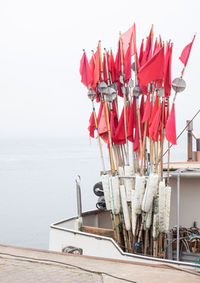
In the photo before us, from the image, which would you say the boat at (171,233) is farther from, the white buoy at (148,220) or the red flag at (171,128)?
the red flag at (171,128)

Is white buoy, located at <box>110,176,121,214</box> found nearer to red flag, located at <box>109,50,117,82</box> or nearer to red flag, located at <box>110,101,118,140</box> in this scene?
red flag, located at <box>110,101,118,140</box>

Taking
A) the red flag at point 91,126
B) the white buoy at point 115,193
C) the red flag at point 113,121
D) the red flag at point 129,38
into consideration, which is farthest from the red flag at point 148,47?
the white buoy at point 115,193

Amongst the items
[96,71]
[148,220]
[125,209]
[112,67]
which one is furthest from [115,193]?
[112,67]

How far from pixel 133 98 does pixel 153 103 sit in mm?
477

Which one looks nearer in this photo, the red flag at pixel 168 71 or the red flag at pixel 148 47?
the red flag at pixel 168 71

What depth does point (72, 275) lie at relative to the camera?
4.32 metres

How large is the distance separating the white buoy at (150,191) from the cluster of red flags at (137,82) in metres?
0.71

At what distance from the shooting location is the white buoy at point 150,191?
583cm

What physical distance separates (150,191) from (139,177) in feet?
0.98

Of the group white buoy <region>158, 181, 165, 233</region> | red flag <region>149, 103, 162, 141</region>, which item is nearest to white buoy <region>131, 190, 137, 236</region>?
white buoy <region>158, 181, 165, 233</region>

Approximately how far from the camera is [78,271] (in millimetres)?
4434

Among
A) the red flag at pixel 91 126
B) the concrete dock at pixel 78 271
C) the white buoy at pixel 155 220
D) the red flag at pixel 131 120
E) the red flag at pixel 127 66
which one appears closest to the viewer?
the concrete dock at pixel 78 271

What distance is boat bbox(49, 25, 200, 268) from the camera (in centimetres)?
600

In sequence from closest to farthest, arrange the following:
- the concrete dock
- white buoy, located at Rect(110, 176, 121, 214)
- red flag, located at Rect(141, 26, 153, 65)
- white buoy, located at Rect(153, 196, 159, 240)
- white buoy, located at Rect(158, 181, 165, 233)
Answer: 1. the concrete dock
2. white buoy, located at Rect(158, 181, 165, 233)
3. white buoy, located at Rect(153, 196, 159, 240)
4. white buoy, located at Rect(110, 176, 121, 214)
5. red flag, located at Rect(141, 26, 153, 65)
